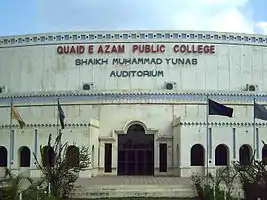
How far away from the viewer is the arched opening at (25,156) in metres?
38.6

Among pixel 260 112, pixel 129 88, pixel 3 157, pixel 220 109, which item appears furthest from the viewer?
pixel 129 88

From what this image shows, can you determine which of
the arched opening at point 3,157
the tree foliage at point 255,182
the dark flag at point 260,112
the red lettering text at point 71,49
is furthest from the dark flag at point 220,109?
the arched opening at point 3,157

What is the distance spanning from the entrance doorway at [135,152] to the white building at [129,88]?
0.07 m

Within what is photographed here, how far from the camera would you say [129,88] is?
40.9m

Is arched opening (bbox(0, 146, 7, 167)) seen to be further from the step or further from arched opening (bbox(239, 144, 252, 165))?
arched opening (bbox(239, 144, 252, 165))

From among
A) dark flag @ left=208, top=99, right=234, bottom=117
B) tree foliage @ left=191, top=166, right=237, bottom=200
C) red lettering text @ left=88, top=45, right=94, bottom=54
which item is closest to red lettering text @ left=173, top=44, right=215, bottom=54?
red lettering text @ left=88, top=45, right=94, bottom=54

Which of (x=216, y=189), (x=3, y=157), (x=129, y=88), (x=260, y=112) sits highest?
(x=129, y=88)

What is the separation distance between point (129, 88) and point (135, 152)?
189 inches

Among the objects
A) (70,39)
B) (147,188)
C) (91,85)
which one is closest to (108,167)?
(91,85)

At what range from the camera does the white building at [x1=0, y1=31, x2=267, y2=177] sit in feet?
127

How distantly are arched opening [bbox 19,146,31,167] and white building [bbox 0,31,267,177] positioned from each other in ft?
Answer: 0.26

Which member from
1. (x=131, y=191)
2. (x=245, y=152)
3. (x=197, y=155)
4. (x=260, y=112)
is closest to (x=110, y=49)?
(x=197, y=155)

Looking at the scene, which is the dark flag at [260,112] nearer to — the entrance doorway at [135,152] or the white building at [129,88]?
the white building at [129,88]

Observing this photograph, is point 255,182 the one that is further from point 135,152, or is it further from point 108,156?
point 108,156
